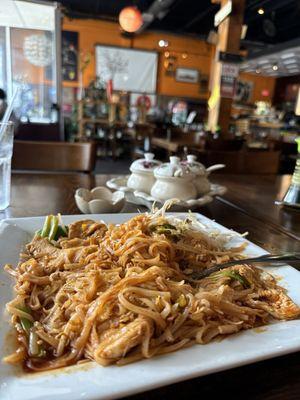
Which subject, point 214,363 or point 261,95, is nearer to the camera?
point 214,363

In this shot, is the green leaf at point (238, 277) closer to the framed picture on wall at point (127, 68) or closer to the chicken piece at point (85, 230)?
the chicken piece at point (85, 230)

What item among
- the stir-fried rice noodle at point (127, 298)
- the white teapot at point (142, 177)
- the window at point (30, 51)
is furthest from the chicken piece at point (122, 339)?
the window at point (30, 51)

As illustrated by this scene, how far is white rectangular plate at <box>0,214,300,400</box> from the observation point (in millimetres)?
407

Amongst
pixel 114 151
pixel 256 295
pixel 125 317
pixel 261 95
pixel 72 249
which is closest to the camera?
pixel 125 317

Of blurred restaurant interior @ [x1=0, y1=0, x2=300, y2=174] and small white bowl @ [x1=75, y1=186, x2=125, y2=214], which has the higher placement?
blurred restaurant interior @ [x1=0, y1=0, x2=300, y2=174]

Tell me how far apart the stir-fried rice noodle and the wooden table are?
69 mm

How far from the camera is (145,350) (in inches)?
19.5

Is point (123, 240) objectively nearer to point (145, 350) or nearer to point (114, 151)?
point (145, 350)

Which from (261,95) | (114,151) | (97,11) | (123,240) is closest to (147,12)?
(97,11)

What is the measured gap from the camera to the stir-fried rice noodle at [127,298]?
20.5 inches

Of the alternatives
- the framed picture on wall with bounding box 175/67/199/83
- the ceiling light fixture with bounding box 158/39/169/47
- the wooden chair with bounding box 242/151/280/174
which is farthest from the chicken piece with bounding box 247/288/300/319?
the framed picture on wall with bounding box 175/67/199/83

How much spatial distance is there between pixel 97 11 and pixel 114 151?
4.74 m

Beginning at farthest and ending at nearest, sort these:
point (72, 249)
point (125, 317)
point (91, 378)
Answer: point (72, 249) < point (125, 317) < point (91, 378)

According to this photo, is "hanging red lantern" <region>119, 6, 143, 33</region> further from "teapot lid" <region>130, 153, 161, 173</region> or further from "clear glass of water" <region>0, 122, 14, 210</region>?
"clear glass of water" <region>0, 122, 14, 210</region>
